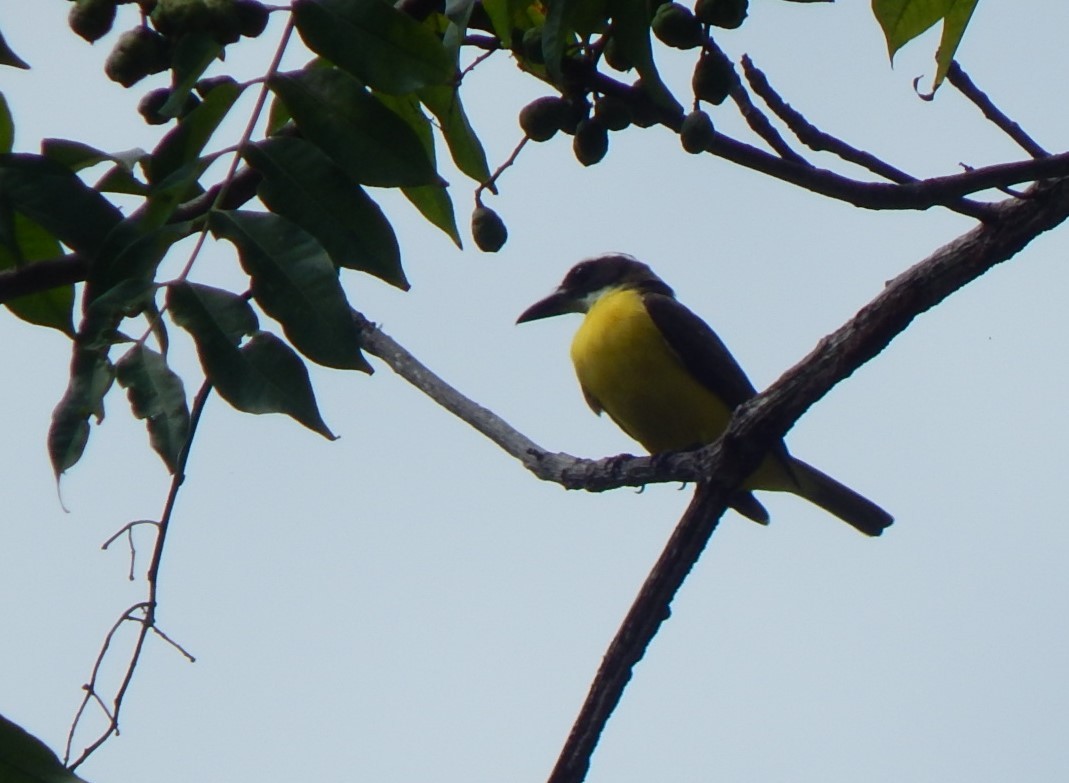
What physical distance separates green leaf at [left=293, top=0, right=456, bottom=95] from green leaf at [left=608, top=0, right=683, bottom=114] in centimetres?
27

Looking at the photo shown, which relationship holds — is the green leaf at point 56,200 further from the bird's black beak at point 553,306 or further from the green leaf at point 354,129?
the bird's black beak at point 553,306

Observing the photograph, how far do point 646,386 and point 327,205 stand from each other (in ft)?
13.5

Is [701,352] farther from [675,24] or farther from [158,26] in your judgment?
[158,26]

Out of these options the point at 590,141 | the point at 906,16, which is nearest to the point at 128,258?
the point at 590,141

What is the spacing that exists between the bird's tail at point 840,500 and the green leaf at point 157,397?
4.96 meters

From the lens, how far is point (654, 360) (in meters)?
6.29

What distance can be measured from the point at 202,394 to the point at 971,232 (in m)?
1.85

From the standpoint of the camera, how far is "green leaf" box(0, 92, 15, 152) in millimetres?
2457

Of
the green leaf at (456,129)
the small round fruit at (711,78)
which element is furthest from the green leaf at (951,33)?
the green leaf at (456,129)

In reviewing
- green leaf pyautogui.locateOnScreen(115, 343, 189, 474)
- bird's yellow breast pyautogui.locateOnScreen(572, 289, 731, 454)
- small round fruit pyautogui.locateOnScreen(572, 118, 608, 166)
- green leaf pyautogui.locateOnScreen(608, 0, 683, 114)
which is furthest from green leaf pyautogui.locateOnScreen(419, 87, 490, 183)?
bird's yellow breast pyautogui.locateOnScreen(572, 289, 731, 454)

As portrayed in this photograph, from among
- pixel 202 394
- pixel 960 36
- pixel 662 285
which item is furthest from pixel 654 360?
pixel 960 36

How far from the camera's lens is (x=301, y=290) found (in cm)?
209

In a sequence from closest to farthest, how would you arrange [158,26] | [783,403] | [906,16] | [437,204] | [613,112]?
[158,26]
[906,16]
[613,112]
[437,204]
[783,403]

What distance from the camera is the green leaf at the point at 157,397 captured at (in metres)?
2.24
